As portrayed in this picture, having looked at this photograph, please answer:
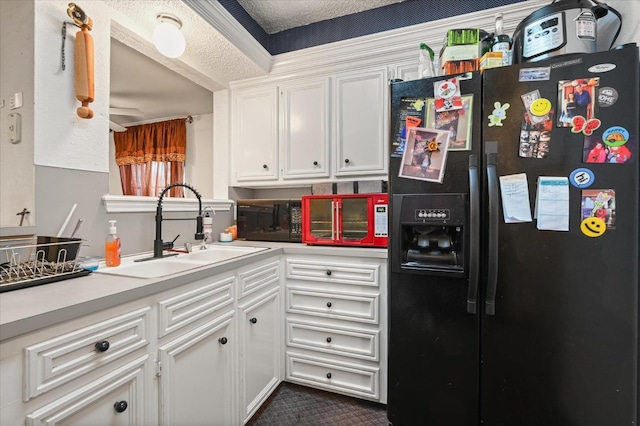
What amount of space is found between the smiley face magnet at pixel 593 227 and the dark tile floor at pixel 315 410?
1409 mm

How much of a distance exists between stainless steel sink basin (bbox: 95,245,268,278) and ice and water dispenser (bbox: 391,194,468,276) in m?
0.86

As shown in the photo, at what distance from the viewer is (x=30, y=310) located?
725 mm

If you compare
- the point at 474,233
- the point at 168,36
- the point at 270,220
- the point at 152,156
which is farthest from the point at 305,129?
the point at 152,156

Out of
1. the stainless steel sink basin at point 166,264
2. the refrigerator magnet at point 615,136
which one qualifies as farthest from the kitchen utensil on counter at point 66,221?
the refrigerator magnet at point 615,136

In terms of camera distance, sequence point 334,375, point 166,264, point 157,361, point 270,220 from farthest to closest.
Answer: point 270,220 < point 334,375 < point 166,264 < point 157,361

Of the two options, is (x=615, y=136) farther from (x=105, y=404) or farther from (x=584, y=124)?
(x=105, y=404)

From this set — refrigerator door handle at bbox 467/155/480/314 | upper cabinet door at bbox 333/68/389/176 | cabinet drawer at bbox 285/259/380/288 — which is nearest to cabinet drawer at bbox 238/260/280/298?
cabinet drawer at bbox 285/259/380/288

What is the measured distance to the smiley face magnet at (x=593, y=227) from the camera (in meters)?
1.06

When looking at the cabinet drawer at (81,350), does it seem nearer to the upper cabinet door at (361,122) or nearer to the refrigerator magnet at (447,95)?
the refrigerator magnet at (447,95)

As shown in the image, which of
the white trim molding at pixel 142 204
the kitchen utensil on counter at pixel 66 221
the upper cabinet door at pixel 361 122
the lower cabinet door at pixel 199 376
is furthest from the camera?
the upper cabinet door at pixel 361 122

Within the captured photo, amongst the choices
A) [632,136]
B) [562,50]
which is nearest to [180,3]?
[562,50]

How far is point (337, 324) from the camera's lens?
1812mm

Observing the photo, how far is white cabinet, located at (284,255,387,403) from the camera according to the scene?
5.69 feet

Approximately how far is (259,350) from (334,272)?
63cm
